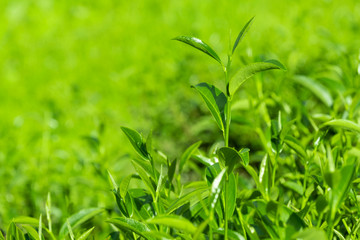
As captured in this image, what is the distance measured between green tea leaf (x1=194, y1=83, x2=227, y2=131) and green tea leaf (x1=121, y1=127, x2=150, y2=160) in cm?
19

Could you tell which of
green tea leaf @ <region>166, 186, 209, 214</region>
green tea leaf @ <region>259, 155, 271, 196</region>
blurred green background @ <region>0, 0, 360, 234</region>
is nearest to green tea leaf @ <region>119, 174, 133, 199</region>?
green tea leaf @ <region>166, 186, 209, 214</region>

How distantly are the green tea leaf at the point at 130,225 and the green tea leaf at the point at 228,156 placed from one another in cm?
23

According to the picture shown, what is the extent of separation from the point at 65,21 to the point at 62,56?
41.4 inches

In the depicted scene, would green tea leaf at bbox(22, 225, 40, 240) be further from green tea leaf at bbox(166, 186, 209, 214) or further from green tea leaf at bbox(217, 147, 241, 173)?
green tea leaf at bbox(217, 147, 241, 173)

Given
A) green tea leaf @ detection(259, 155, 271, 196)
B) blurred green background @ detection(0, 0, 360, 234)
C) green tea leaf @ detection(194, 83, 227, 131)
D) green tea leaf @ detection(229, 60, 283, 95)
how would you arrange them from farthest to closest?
blurred green background @ detection(0, 0, 360, 234) → green tea leaf @ detection(259, 155, 271, 196) → green tea leaf @ detection(194, 83, 227, 131) → green tea leaf @ detection(229, 60, 283, 95)

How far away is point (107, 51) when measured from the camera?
472 centimetres

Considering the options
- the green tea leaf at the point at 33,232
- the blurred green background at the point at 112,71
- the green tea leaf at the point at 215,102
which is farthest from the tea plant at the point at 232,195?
the blurred green background at the point at 112,71

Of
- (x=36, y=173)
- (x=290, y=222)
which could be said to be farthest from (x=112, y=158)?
(x=290, y=222)

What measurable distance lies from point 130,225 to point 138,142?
0.21m

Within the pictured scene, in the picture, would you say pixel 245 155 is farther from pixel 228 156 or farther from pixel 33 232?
pixel 33 232

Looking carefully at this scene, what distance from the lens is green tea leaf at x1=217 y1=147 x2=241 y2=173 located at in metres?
1.09

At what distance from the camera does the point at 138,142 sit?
1260 millimetres

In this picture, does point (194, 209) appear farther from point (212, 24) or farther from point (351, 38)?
point (212, 24)

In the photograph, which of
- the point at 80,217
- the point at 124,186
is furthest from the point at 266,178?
the point at 80,217
